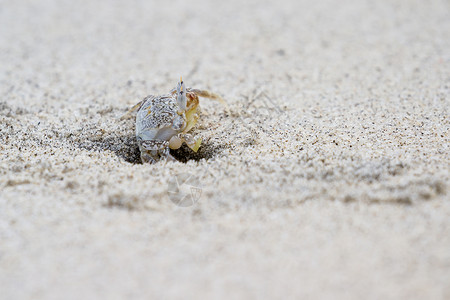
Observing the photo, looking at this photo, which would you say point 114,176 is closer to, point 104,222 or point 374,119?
point 104,222

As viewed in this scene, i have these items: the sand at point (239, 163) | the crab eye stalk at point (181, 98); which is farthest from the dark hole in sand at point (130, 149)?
the crab eye stalk at point (181, 98)

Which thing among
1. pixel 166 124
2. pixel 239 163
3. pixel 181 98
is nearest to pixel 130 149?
pixel 166 124

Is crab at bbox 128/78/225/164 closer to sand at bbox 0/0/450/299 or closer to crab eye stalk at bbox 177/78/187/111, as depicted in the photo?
crab eye stalk at bbox 177/78/187/111

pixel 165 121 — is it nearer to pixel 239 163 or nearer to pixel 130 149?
pixel 130 149

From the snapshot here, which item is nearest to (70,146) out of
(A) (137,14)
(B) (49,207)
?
(B) (49,207)

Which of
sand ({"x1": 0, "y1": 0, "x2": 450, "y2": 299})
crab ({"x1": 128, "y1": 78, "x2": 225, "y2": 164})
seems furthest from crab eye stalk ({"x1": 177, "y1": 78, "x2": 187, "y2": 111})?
sand ({"x1": 0, "y1": 0, "x2": 450, "y2": 299})

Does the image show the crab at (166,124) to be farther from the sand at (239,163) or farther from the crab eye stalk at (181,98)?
the sand at (239,163)

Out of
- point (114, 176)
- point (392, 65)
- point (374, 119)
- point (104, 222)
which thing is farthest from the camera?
point (392, 65)

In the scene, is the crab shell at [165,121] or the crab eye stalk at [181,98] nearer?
the crab shell at [165,121]

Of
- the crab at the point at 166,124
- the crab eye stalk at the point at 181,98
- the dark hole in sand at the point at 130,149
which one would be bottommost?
the dark hole in sand at the point at 130,149
